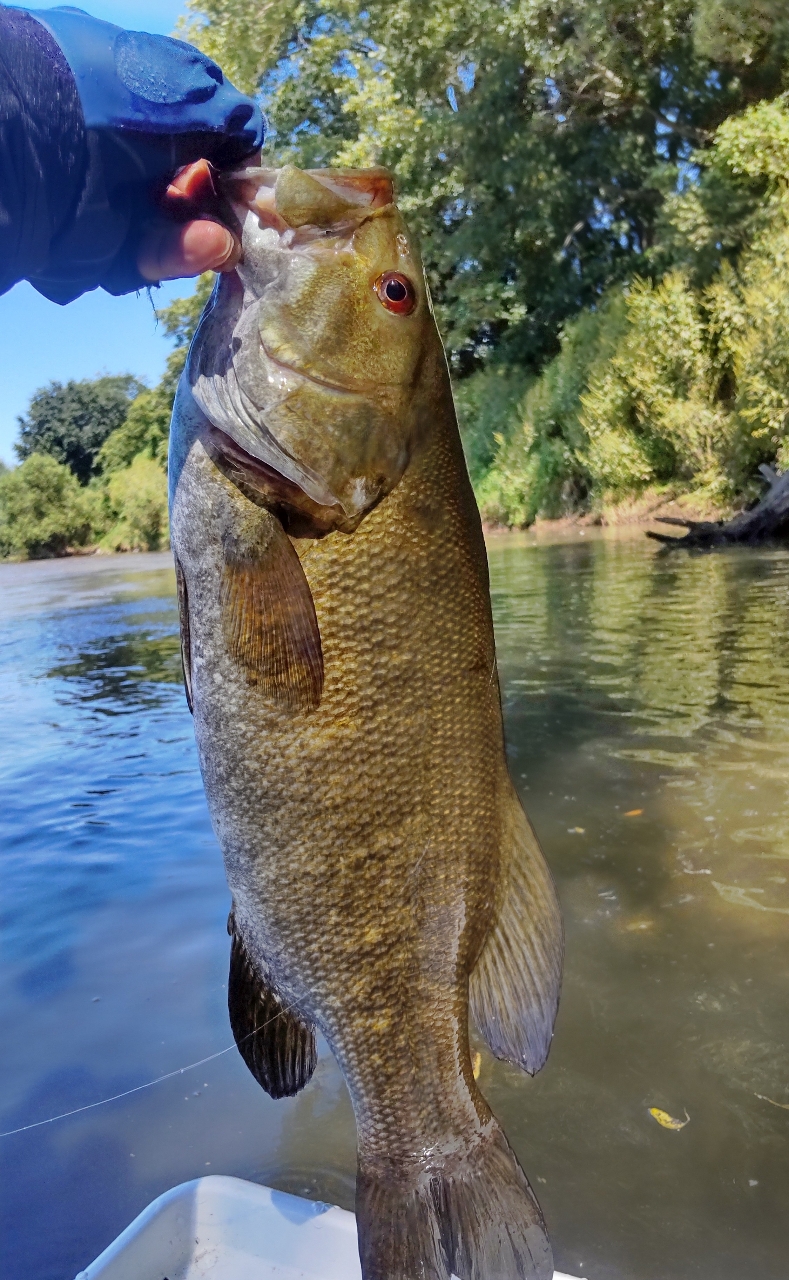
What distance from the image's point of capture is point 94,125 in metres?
1.67

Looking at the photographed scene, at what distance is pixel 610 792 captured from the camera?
498 cm

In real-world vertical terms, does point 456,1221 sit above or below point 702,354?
below

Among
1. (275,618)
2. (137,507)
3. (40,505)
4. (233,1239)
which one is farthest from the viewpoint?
(40,505)

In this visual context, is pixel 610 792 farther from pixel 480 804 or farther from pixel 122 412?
pixel 122 412

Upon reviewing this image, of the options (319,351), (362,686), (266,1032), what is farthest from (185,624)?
(266,1032)

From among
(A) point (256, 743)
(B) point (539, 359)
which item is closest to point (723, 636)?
(A) point (256, 743)

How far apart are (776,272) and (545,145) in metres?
10.2

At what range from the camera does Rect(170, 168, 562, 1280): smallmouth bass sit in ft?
5.29

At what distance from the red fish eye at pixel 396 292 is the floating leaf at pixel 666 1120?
2234mm

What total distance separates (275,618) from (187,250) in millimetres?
731

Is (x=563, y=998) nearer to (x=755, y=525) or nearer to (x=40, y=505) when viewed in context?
(x=755, y=525)

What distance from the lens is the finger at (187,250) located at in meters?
1.71

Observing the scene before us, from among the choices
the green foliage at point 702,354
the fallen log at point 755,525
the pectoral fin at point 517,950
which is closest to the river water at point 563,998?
the pectoral fin at point 517,950

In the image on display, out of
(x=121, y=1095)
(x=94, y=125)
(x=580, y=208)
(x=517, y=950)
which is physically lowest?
(x=121, y=1095)
